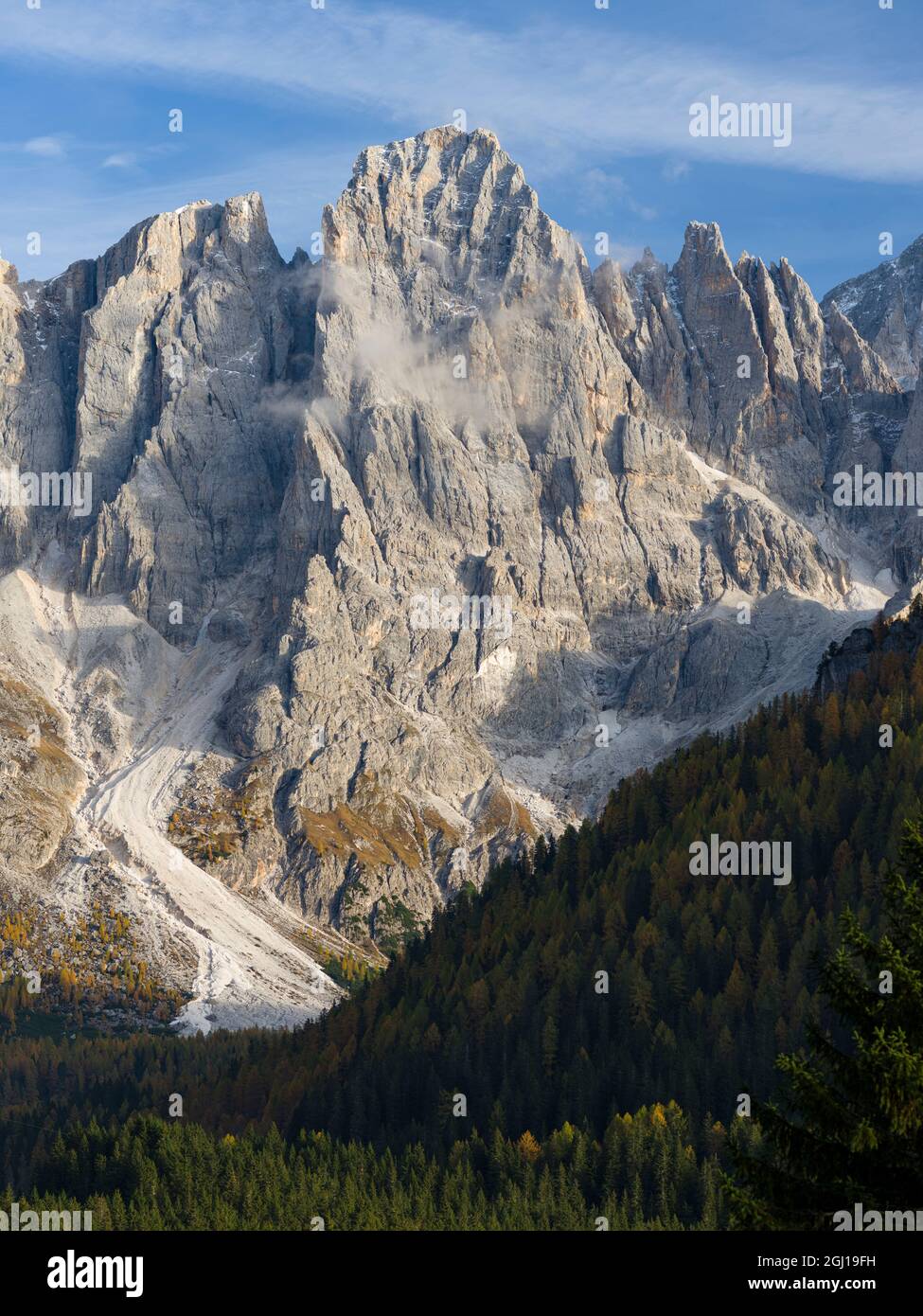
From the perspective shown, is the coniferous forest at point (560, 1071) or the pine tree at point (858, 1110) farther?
the coniferous forest at point (560, 1071)

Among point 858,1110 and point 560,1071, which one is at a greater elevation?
point 858,1110

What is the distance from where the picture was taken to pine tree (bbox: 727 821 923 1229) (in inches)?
1275

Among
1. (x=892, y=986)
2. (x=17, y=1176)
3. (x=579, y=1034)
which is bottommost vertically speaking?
(x=17, y=1176)

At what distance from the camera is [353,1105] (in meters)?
168

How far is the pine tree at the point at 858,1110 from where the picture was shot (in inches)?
1275

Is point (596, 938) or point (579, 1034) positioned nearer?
point (579, 1034)

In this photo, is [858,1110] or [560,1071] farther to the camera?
[560,1071]

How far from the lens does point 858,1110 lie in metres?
33.4

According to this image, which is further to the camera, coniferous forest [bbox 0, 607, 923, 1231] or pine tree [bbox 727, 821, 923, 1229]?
coniferous forest [bbox 0, 607, 923, 1231]
